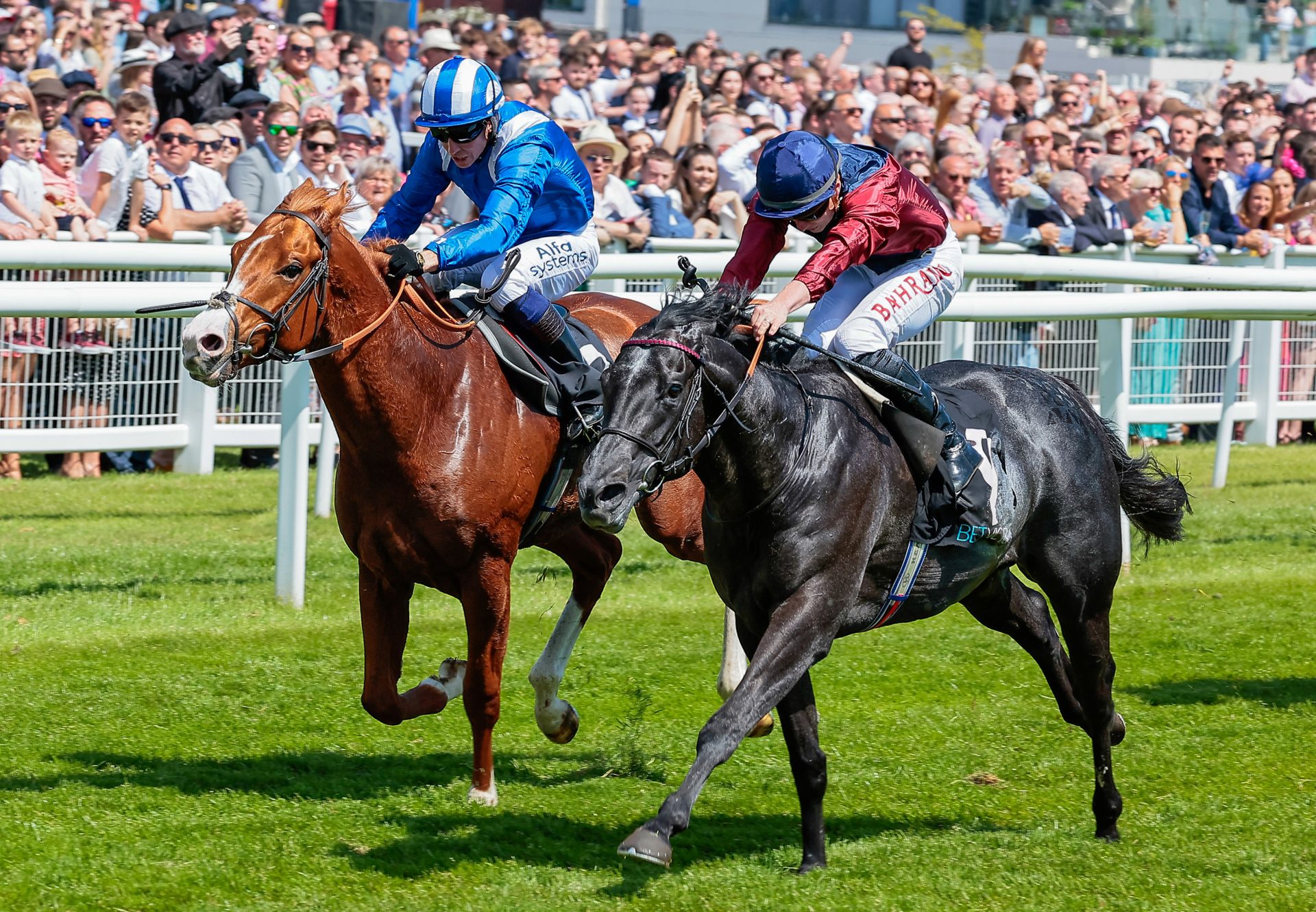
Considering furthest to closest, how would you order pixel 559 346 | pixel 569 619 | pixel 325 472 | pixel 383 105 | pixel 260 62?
pixel 383 105 < pixel 260 62 < pixel 325 472 < pixel 569 619 < pixel 559 346

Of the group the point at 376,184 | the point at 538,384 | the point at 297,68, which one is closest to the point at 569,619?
the point at 538,384

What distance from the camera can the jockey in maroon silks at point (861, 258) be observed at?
4.75 metres

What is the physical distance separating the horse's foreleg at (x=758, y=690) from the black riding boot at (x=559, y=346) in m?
1.42

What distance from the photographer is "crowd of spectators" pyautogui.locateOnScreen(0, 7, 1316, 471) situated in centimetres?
1008

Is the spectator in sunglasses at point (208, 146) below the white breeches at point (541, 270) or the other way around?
the other way around

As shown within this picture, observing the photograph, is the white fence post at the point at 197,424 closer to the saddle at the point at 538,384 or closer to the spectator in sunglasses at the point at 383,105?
the spectator in sunglasses at the point at 383,105

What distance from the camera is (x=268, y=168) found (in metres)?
10.7

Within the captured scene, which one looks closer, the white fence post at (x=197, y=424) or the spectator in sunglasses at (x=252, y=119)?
the white fence post at (x=197, y=424)

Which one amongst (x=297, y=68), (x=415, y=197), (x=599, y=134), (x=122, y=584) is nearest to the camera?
(x=415, y=197)

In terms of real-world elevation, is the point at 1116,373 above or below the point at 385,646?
above

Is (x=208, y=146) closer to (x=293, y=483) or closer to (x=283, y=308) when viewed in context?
(x=293, y=483)

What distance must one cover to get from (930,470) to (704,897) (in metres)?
1.37

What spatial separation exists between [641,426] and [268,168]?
23.7ft

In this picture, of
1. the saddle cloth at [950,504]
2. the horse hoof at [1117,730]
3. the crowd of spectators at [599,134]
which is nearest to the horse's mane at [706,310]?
the saddle cloth at [950,504]
